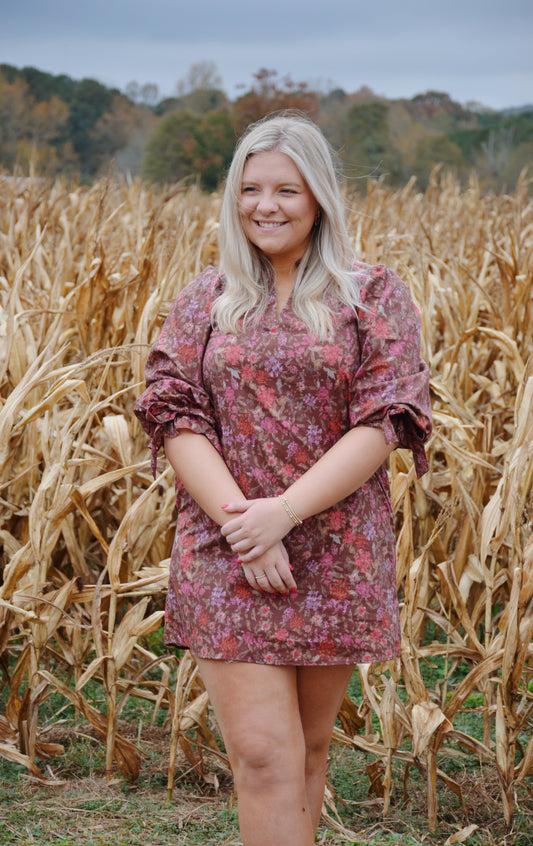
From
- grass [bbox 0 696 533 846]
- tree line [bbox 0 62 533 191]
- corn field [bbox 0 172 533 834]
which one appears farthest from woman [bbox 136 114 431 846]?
tree line [bbox 0 62 533 191]

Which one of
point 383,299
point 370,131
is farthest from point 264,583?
point 370,131

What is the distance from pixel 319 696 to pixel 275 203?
962mm

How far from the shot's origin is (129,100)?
76.1 ft

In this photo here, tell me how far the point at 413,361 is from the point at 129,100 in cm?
2301

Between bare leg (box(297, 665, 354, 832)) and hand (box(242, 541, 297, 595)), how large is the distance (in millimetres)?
226

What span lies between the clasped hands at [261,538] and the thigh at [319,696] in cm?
24

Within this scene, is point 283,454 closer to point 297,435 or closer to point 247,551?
point 297,435

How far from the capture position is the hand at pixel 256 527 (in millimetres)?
1693

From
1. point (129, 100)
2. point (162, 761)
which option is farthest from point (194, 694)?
point (129, 100)

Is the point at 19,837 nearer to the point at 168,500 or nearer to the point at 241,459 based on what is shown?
the point at 168,500

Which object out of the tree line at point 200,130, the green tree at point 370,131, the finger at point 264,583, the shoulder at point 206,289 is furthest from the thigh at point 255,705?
the green tree at point 370,131

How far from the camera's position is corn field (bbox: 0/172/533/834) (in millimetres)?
2322

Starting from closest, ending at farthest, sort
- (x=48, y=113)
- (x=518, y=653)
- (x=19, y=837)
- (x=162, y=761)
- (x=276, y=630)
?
1. (x=276, y=630)
2. (x=518, y=653)
3. (x=19, y=837)
4. (x=162, y=761)
5. (x=48, y=113)

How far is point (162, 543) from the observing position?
2.94 meters
